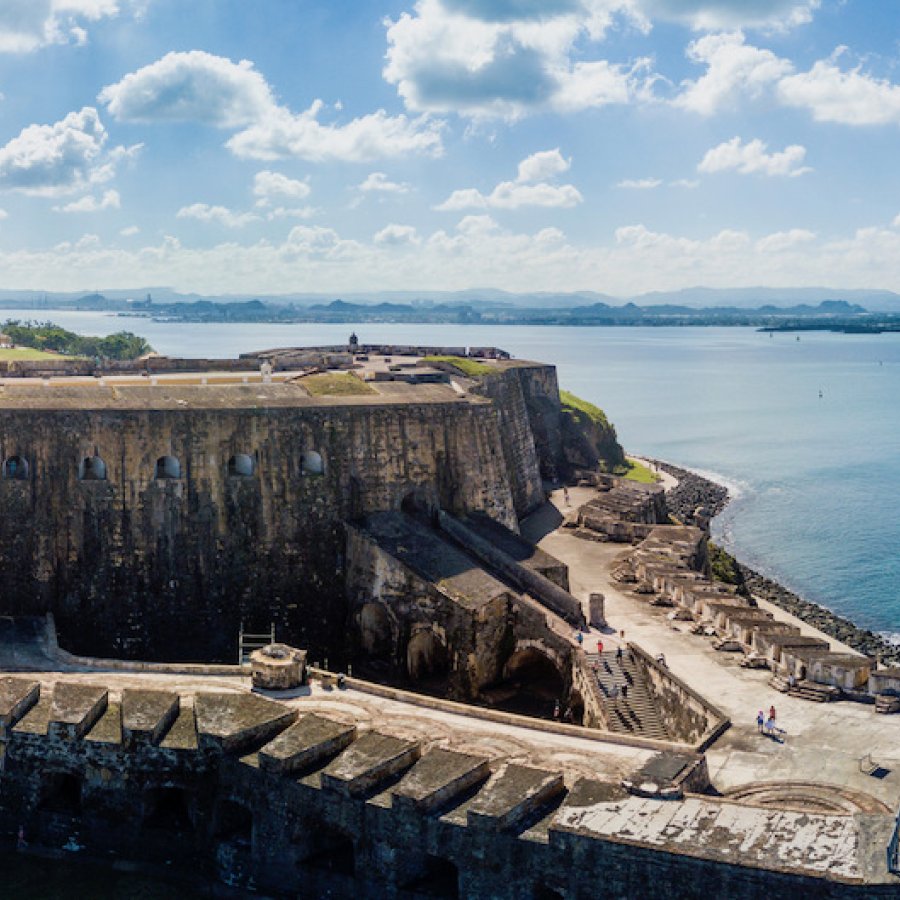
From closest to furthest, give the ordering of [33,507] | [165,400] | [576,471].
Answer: [33,507], [165,400], [576,471]

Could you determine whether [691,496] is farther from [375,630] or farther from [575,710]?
[575,710]

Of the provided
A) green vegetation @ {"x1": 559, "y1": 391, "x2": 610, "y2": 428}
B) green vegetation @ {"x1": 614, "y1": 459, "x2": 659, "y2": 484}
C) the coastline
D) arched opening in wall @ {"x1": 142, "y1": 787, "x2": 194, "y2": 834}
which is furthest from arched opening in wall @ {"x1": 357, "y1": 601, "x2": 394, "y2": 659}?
green vegetation @ {"x1": 614, "y1": 459, "x2": 659, "y2": 484}

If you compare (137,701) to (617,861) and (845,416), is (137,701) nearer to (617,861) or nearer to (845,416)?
(617,861)

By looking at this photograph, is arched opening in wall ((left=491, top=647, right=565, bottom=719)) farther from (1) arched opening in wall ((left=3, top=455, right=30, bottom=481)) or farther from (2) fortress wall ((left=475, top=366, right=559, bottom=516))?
(2) fortress wall ((left=475, top=366, right=559, bottom=516))

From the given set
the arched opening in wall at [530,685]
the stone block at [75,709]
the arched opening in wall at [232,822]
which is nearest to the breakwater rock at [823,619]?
the arched opening in wall at [530,685]

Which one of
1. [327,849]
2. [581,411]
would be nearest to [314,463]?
[327,849]

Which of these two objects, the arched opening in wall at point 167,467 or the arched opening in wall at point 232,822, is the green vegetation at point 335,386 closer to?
the arched opening in wall at point 167,467

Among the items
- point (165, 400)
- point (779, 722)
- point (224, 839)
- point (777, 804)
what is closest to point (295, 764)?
point (224, 839)
